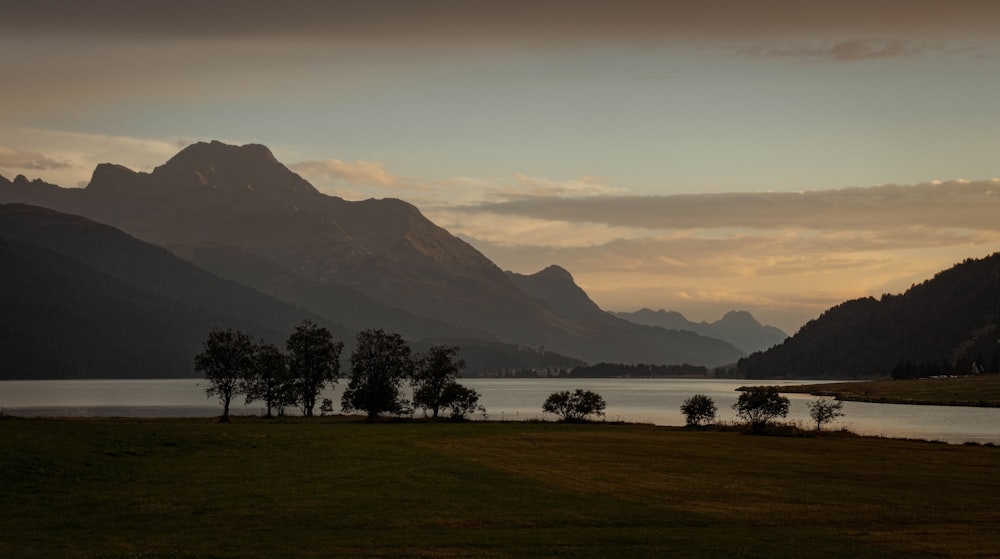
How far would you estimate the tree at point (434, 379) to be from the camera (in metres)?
154

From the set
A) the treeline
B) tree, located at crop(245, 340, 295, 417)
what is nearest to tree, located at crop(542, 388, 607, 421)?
the treeline

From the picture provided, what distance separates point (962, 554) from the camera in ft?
145

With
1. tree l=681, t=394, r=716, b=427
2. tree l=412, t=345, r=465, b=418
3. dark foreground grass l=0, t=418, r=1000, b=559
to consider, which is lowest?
dark foreground grass l=0, t=418, r=1000, b=559

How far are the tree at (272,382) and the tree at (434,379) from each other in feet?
65.2

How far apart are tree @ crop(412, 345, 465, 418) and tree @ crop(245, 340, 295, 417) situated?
782 inches

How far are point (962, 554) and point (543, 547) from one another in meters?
18.2

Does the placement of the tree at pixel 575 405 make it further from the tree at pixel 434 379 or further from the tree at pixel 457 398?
the tree at pixel 434 379

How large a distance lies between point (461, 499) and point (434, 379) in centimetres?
10306

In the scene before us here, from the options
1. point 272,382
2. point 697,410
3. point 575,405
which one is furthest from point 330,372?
point 697,410

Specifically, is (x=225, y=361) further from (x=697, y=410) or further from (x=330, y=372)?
(x=697, y=410)

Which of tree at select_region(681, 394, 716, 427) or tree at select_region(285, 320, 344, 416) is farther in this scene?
tree at select_region(285, 320, 344, 416)

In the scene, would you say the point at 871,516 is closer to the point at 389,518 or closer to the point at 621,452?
the point at 389,518

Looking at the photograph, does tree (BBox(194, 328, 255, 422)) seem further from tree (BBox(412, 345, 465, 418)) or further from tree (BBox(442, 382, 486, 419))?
tree (BBox(442, 382, 486, 419))

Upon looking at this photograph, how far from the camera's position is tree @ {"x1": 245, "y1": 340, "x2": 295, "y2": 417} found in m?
158
